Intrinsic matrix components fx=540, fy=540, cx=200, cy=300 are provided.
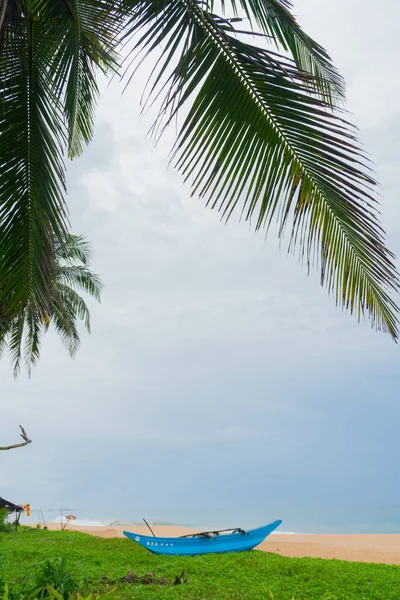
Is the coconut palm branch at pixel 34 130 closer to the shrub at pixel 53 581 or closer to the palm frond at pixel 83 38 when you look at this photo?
the palm frond at pixel 83 38

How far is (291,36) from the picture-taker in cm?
433

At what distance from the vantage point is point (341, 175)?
2916 mm

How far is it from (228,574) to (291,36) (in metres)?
7.35

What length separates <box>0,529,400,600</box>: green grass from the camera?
6812mm

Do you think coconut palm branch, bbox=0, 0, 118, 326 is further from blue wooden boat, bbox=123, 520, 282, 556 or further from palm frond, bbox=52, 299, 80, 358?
palm frond, bbox=52, 299, 80, 358

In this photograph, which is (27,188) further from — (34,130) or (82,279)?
(82,279)

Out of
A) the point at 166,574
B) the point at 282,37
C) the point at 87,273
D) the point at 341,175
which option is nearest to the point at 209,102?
the point at 341,175

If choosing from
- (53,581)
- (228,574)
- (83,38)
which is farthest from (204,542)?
(83,38)

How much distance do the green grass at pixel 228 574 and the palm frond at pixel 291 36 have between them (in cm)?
524

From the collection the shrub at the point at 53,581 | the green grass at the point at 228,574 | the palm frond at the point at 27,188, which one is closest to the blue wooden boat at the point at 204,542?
the green grass at the point at 228,574

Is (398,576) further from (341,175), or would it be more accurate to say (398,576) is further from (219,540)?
(341,175)

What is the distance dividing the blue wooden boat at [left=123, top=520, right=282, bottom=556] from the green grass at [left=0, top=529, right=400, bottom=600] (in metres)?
0.25

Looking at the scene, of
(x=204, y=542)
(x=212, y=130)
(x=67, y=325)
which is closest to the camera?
(x=212, y=130)

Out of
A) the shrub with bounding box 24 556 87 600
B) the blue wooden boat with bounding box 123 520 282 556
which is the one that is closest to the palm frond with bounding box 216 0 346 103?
the shrub with bounding box 24 556 87 600
